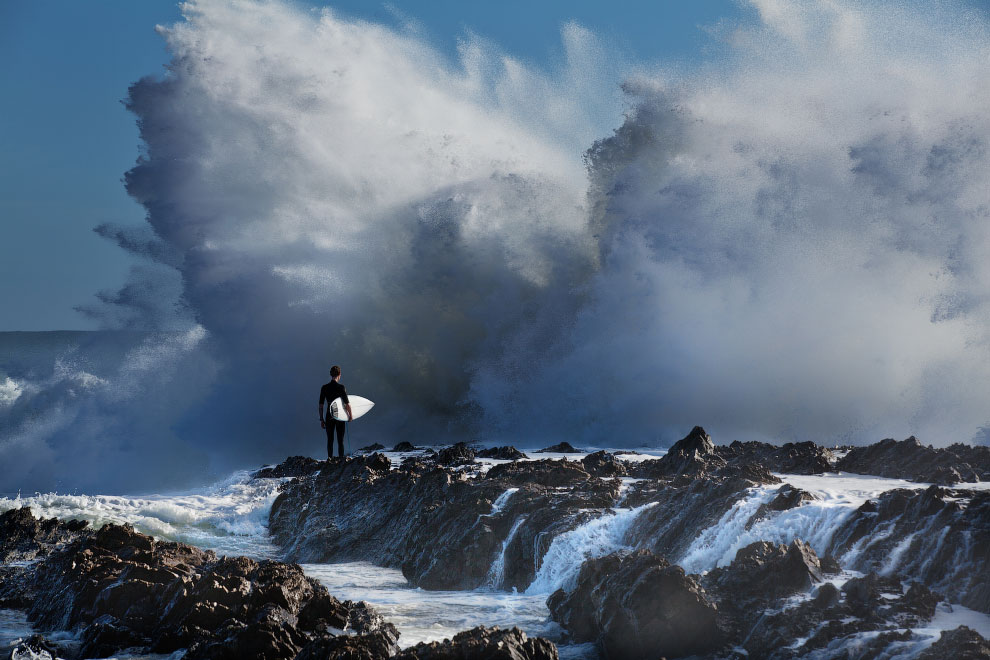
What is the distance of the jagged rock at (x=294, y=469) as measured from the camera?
18.4m

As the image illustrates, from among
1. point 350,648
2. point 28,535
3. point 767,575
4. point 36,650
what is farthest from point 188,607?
point 28,535

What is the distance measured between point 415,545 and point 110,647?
15.7 ft

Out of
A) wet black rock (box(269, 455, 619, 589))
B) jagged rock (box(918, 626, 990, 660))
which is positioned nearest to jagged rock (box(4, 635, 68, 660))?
wet black rock (box(269, 455, 619, 589))

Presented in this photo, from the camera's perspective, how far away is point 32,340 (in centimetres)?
13000

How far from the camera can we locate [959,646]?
5312mm

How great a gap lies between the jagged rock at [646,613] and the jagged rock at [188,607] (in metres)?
1.74

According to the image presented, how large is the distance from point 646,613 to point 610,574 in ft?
2.29

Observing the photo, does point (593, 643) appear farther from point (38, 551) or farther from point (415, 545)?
point (38, 551)

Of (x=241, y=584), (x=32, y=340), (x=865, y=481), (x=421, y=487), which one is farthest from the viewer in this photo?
(x=32, y=340)

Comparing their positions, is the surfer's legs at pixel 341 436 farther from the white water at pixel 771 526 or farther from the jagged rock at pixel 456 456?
the white water at pixel 771 526

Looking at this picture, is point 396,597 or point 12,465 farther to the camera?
point 12,465

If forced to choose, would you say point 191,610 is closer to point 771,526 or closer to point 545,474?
point 771,526

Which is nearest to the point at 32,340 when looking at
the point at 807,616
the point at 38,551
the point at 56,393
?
the point at 56,393

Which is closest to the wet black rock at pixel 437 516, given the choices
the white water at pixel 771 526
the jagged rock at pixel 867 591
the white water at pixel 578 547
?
the white water at pixel 578 547
